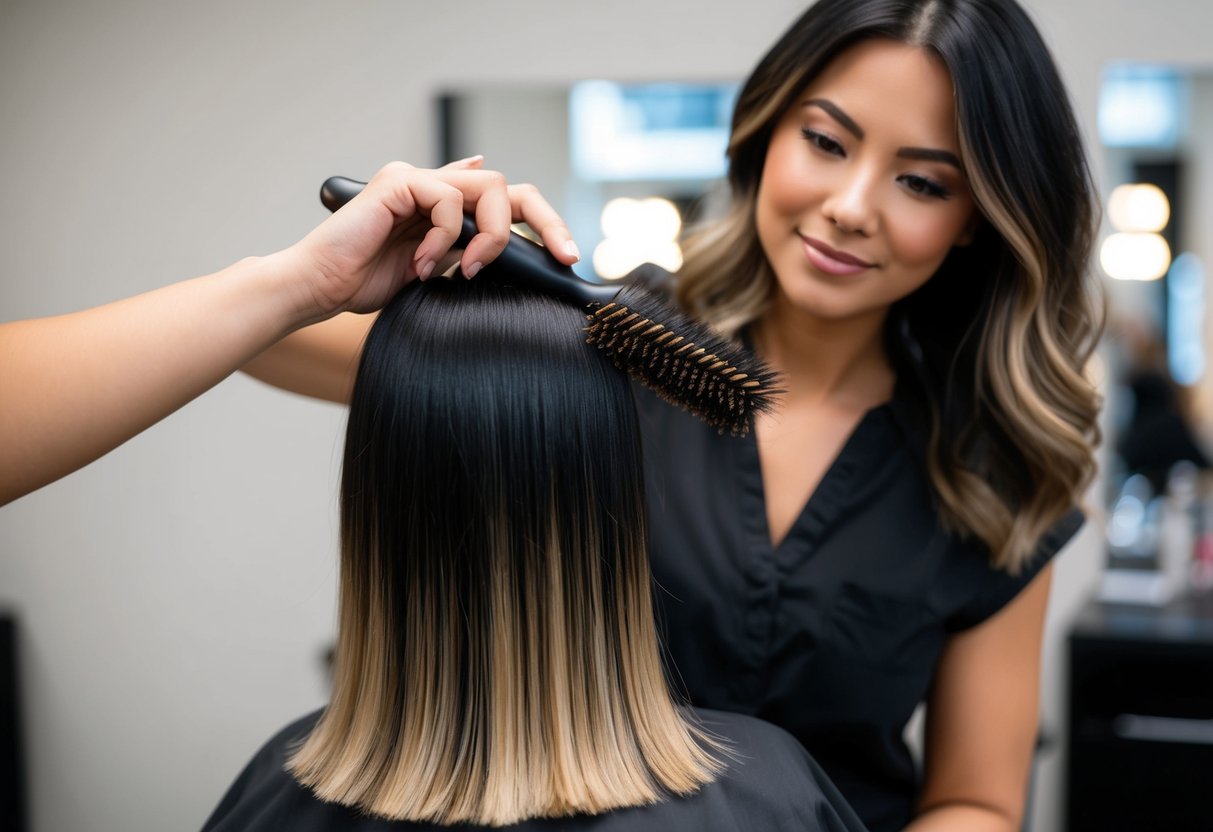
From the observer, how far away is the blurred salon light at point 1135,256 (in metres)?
1.94

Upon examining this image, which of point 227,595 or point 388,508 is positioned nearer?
point 388,508

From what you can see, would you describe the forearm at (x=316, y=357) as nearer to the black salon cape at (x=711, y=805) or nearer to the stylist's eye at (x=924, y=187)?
the black salon cape at (x=711, y=805)

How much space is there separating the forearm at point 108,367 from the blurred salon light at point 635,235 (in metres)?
1.17

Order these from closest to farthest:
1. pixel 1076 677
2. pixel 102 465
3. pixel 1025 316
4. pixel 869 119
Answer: pixel 869 119, pixel 1025 316, pixel 1076 677, pixel 102 465

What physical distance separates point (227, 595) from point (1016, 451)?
1.60m

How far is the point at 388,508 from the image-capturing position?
73cm

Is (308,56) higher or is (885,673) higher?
(308,56)


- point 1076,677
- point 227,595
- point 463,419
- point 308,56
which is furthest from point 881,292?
point 227,595

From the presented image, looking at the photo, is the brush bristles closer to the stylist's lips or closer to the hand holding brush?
the hand holding brush

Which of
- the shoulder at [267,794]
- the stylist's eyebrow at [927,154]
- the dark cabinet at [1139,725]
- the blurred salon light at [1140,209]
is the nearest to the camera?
the shoulder at [267,794]

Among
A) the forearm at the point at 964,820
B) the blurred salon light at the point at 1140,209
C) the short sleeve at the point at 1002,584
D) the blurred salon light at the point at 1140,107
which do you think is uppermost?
the blurred salon light at the point at 1140,107

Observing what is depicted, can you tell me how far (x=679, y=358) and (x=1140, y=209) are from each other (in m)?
1.58

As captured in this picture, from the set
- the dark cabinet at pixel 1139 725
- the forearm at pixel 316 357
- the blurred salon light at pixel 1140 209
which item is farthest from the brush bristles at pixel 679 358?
the blurred salon light at pixel 1140 209

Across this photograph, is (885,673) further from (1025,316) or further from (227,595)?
(227,595)
